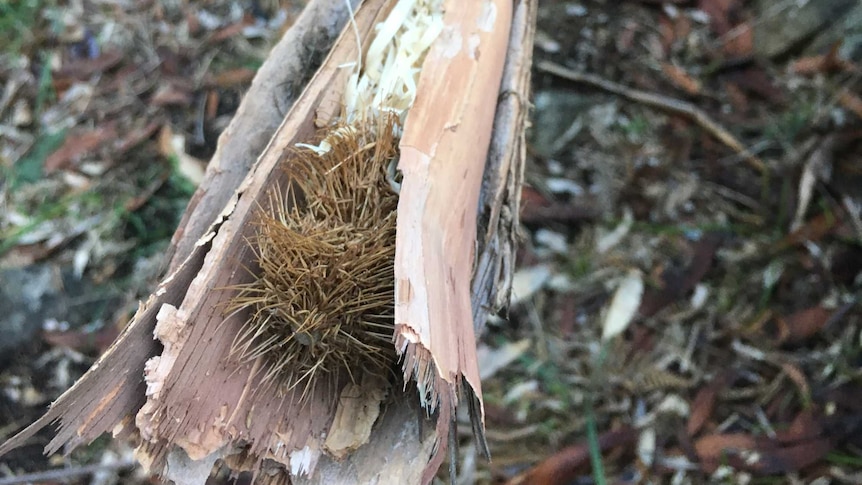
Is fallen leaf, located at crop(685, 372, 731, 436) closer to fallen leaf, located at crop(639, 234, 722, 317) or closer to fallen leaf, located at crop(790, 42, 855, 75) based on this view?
fallen leaf, located at crop(639, 234, 722, 317)

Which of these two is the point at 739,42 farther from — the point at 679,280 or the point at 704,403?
the point at 704,403

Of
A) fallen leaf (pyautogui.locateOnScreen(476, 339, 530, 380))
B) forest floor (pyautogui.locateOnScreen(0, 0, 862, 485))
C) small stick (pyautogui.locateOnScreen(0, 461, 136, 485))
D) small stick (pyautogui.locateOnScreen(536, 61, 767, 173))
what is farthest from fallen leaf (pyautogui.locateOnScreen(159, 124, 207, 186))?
small stick (pyautogui.locateOnScreen(536, 61, 767, 173))

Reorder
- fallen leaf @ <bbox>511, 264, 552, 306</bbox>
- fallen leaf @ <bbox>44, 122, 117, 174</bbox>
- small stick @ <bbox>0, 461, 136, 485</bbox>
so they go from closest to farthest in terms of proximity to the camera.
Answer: small stick @ <bbox>0, 461, 136, 485</bbox> → fallen leaf @ <bbox>511, 264, 552, 306</bbox> → fallen leaf @ <bbox>44, 122, 117, 174</bbox>

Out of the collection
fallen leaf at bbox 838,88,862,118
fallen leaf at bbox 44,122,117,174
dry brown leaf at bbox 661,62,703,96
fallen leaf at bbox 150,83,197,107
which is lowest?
fallen leaf at bbox 44,122,117,174

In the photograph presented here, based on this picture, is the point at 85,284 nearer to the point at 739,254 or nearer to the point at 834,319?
the point at 739,254

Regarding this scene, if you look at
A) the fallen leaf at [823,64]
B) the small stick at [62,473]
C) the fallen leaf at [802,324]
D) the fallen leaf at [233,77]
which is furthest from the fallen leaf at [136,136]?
the fallen leaf at [823,64]

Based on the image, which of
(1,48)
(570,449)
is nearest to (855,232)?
(570,449)
